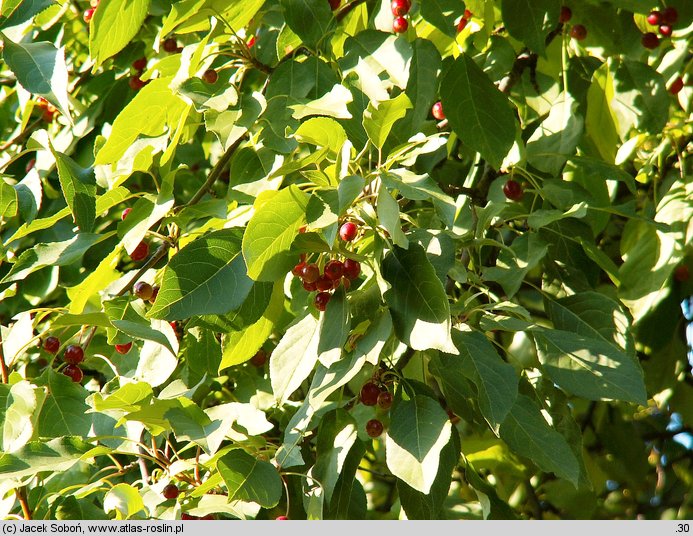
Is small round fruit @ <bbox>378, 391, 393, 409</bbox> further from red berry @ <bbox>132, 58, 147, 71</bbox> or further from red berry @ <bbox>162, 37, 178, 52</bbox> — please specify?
red berry @ <bbox>132, 58, 147, 71</bbox>

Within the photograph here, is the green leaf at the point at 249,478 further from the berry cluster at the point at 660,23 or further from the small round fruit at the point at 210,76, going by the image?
the berry cluster at the point at 660,23

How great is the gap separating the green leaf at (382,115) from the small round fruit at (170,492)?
2.36 ft

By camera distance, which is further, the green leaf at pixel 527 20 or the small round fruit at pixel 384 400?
the green leaf at pixel 527 20

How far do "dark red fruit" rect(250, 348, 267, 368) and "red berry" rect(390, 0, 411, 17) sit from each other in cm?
89

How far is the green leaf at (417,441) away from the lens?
4.34 feet

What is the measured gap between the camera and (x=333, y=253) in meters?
1.42

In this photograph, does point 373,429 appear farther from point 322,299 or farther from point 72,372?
point 72,372

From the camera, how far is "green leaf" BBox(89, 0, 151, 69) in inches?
62.0

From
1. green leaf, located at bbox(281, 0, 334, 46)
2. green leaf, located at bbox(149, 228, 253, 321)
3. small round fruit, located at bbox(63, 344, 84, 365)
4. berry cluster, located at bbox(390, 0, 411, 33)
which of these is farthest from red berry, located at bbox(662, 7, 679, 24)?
small round fruit, located at bbox(63, 344, 84, 365)

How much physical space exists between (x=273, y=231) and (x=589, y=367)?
620 millimetres

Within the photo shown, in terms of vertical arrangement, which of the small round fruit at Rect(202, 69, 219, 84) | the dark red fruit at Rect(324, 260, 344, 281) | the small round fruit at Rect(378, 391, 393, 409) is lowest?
the small round fruit at Rect(378, 391, 393, 409)

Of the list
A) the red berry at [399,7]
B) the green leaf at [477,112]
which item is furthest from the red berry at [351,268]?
the red berry at [399,7]
